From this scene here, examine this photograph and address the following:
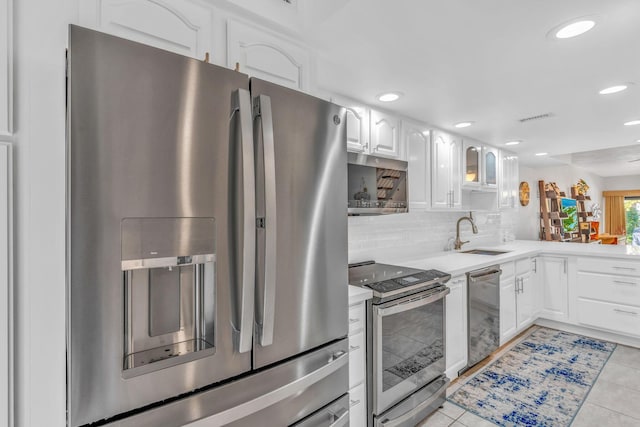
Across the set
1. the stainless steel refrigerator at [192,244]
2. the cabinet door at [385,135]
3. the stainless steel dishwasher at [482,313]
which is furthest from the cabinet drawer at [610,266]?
the stainless steel refrigerator at [192,244]

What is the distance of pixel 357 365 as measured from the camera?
69.0 inches

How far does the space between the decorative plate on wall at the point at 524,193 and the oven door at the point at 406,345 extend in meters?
3.58

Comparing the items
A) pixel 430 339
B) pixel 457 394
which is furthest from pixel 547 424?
pixel 430 339

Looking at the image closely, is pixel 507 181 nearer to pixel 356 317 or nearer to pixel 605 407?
pixel 605 407

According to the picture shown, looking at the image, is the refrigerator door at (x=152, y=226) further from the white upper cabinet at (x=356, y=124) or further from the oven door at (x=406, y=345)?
the white upper cabinet at (x=356, y=124)

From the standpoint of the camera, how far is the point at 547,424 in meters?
2.07

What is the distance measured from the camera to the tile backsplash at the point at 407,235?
106 inches

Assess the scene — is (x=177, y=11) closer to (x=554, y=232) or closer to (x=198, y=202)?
(x=198, y=202)

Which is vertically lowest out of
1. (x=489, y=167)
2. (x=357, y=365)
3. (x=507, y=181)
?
(x=357, y=365)

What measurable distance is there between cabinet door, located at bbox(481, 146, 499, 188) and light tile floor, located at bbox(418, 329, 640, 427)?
2.00 metres

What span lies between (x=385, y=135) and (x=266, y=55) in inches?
54.7

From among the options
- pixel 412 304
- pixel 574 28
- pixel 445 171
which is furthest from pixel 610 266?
pixel 574 28
